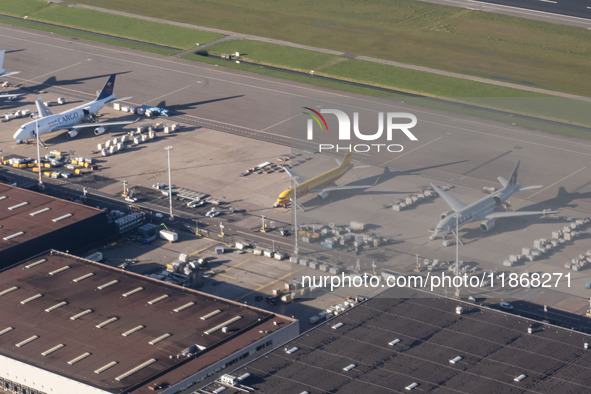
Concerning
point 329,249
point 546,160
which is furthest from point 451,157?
point 329,249

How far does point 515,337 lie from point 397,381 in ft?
59.3

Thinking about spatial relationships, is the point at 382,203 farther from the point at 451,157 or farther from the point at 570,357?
the point at 570,357

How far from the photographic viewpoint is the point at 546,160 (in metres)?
192

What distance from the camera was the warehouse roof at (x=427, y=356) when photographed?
132m

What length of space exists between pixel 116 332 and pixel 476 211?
58416 millimetres

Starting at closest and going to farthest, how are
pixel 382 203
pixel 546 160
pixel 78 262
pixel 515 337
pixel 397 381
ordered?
pixel 397 381 < pixel 515 337 < pixel 78 262 < pixel 382 203 < pixel 546 160

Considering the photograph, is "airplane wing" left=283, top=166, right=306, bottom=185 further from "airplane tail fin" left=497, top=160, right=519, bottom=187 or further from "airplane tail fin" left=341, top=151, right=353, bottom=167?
"airplane tail fin" left=497, top=160, right=519, bottom=187

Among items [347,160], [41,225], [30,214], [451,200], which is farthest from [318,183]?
[30,214]

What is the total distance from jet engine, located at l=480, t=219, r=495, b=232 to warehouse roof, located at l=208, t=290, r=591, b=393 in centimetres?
2589

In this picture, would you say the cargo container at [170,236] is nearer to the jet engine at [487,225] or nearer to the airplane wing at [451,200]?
the airplane wing at [451,200]

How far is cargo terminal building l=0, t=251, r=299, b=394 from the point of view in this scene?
136500mm

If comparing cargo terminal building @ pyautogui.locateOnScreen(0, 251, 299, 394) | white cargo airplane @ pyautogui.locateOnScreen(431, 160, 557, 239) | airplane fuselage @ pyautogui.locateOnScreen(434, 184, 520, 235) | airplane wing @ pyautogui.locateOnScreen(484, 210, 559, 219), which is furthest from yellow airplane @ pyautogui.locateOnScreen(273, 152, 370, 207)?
cargo terminal building @ pyautogui.locateOnScreen(0, 251, 299, 394)

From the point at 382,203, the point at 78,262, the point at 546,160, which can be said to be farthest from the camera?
the point at 546,160

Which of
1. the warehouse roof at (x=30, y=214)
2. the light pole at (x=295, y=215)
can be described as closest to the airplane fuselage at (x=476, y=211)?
the light pole at (x=295, y=215)
